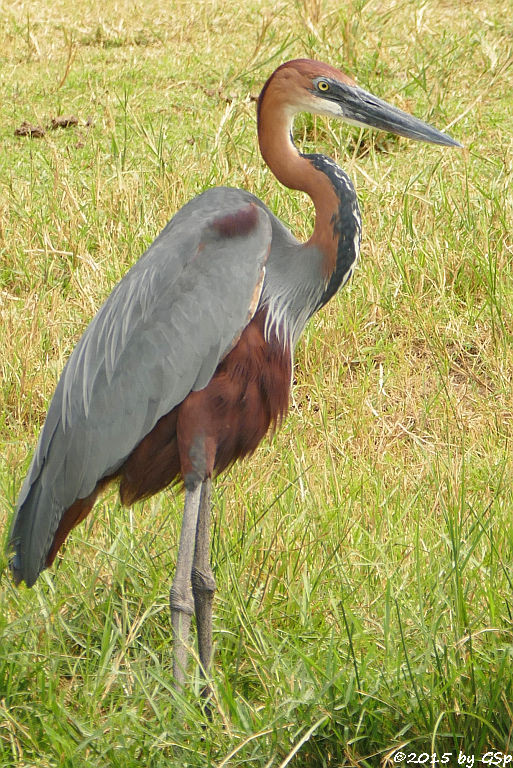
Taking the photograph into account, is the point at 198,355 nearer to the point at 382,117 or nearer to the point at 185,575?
the point at 185,575

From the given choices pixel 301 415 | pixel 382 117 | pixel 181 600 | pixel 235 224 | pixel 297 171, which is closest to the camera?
pixel 181 600

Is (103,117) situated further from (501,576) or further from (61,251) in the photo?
(501,576)

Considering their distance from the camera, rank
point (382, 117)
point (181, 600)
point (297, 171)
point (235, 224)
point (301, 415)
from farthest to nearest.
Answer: point (301, 415)
point (382, 117)
point (297, 171)
point (235, 224)
point (181, 600)

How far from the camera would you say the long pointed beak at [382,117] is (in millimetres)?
3738

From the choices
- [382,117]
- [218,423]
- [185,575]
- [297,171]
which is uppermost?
[382,117]

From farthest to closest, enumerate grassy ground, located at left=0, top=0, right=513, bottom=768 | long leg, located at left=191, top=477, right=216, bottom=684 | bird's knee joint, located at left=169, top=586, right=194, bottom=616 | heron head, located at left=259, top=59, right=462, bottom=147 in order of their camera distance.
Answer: heron head, located at left=259, top=59, right=462, bottom=147
long leg, located at left=191, top=477, right=216, bottom=684
bird's knee joint, located at left=169, top=586, right=194, bottom=616
grassy ground, located at left=0, top=0, right=513, bottom=768

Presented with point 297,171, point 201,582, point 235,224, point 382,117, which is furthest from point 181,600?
point 382,117

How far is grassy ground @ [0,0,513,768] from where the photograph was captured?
287 cm


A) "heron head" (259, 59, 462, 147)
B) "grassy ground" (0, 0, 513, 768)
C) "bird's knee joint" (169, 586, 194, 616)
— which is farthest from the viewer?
"heron head" (259, 59, 462, 147)

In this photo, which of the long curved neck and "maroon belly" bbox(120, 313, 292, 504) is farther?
the long curved neck

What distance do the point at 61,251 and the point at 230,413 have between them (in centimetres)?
249

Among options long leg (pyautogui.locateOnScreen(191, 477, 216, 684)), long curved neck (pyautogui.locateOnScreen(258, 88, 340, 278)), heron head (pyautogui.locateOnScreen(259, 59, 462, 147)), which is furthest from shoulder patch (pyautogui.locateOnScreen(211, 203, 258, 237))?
long leg (pyautogui.locateOnScreen(191, 477, 216, 684))

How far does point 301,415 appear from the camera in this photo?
4.80 meters

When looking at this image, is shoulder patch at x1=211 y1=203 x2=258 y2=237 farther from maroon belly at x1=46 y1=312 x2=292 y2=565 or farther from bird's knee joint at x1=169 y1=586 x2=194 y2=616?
bird's knee joint at x1=169 y1=586 x2=194 y2=616
